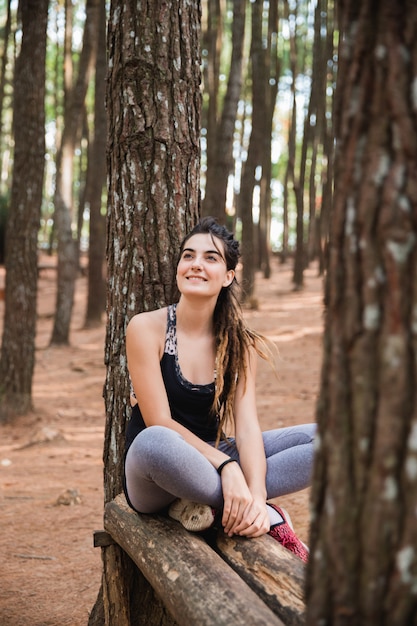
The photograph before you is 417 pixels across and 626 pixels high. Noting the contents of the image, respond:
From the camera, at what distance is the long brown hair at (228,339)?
123 inches

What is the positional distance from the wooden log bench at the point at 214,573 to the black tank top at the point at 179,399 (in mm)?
391

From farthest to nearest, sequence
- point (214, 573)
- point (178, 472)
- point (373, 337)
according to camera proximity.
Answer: point (178, 472) → point (214, 573) → point (373, 337)

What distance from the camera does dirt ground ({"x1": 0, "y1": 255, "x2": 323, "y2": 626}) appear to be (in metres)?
3.99

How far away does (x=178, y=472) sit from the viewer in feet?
8.63

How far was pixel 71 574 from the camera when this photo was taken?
4.18 metres

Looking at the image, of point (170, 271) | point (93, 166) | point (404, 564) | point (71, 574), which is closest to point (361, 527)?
point (404, 564)

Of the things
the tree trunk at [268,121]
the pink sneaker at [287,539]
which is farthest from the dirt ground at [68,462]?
the tree trunk at [268,121]

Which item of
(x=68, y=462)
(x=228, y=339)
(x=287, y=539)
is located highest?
(x=228, y=339)

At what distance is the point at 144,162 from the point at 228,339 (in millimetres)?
889

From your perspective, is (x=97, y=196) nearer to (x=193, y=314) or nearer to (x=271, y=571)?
(x=193, y=314)

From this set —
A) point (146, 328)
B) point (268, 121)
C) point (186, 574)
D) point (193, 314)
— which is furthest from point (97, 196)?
point (186, 574)

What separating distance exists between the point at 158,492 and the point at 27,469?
3676 mm

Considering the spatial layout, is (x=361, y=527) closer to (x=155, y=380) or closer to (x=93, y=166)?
(x=155, y=380)

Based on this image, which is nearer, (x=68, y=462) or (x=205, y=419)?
(x=205, y=419)
